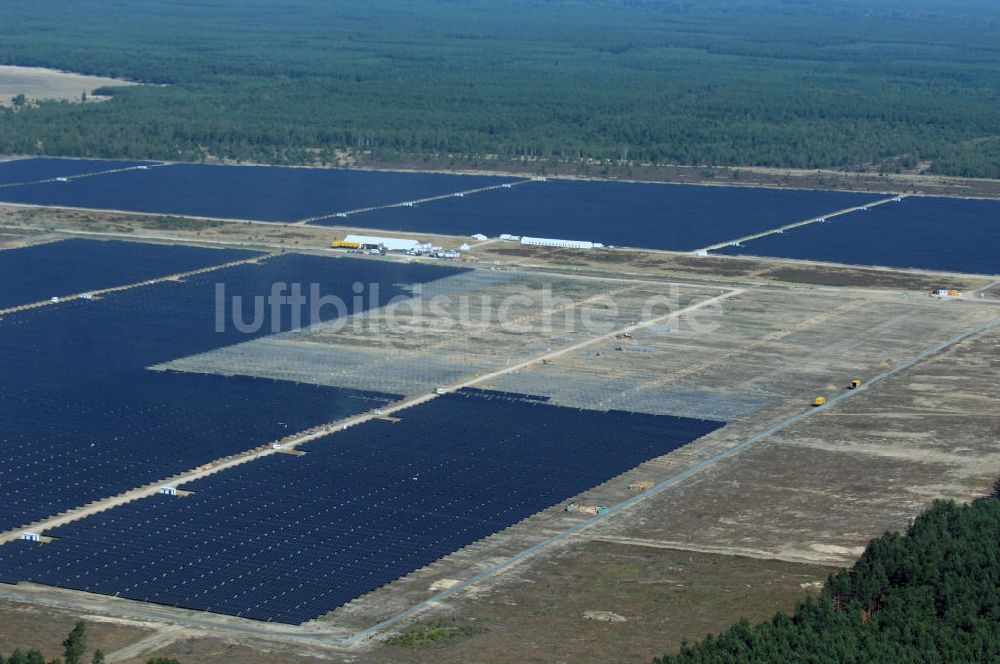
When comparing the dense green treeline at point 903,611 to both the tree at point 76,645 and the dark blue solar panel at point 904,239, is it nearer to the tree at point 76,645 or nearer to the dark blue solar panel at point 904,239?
the tree at point 76,645

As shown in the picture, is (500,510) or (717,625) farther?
(500,510)

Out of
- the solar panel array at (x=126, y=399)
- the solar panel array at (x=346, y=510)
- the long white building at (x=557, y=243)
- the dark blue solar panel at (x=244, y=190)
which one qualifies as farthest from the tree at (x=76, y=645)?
the dark blue solar panel at (x=244, y=190)

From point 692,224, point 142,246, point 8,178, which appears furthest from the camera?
point 8,178

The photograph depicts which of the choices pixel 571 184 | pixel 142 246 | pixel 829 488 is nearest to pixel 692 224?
pixel 571 184

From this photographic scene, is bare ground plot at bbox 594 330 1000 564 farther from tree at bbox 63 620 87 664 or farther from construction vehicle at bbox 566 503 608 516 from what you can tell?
tree at bbox 63 620 87 664

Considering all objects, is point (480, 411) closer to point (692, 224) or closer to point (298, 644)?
point (298, 644)

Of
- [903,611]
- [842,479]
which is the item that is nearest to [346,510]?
[842,479]

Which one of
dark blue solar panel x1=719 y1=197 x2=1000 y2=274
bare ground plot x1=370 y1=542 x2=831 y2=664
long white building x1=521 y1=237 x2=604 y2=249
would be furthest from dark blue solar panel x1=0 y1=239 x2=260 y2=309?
bare ground plot x1=370 y1=542 x2=831 y2=664
